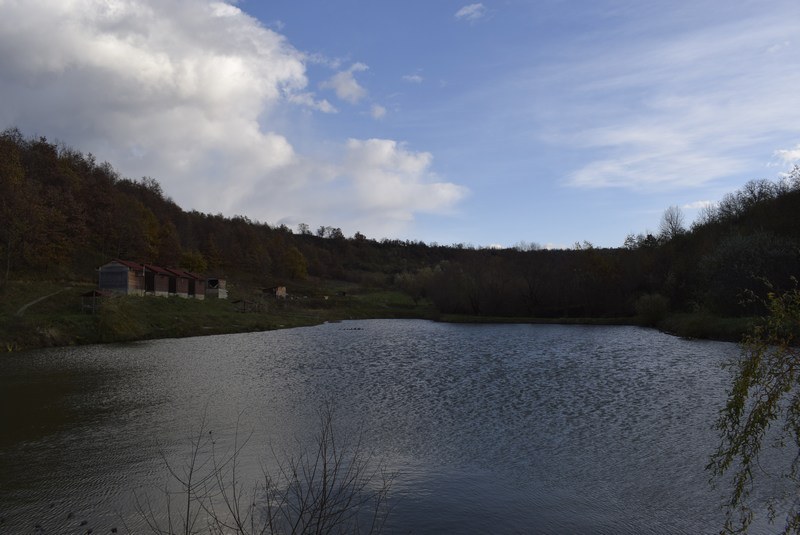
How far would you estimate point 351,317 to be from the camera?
298ft

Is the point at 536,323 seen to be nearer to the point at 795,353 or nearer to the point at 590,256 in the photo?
the point at 590,256

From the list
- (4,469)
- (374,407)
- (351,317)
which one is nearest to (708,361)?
(374,407)

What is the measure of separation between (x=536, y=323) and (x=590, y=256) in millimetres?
17910

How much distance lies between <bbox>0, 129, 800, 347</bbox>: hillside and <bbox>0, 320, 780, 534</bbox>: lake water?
15893 millimetres

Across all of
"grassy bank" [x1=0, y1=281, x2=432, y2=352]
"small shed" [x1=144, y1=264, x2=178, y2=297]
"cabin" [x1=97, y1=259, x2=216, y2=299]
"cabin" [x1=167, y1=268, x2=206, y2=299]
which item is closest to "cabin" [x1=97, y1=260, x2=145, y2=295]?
"cabin" [x1=97, y1=259, x2=216, y2=299]

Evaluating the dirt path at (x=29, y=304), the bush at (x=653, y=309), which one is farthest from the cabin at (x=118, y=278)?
the bush at (x=653, y=309)

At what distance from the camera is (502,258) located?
9181 cm

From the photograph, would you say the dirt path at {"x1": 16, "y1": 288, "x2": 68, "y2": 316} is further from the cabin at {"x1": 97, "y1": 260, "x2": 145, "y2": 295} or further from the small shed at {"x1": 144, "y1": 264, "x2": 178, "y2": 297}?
the small shed at {"x1": 144, "y1": 264, "x2": 178, "y2": 297}

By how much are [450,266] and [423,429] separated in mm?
75758

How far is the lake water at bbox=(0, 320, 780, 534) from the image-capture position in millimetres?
10055

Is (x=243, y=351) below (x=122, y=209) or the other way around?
below

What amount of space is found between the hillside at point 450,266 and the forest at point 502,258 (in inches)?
7.1

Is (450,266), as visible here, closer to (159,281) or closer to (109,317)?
(159,281)

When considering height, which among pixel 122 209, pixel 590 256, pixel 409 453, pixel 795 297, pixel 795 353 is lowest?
pixel 409 453
